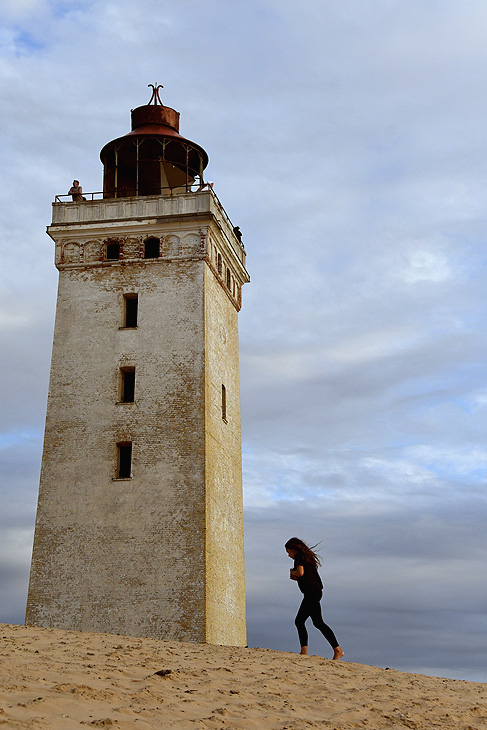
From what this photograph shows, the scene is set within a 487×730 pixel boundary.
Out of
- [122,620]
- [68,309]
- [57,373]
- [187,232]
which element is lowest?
[122,620]

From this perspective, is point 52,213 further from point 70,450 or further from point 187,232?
point 70,450

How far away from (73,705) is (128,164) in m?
26.6

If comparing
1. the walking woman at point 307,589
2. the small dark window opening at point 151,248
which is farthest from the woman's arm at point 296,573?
the small dark window opening at point 151,248

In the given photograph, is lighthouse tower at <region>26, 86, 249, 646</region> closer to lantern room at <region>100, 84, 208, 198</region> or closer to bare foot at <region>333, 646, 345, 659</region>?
lantern room at <region>100, 84, 208, 198</region>

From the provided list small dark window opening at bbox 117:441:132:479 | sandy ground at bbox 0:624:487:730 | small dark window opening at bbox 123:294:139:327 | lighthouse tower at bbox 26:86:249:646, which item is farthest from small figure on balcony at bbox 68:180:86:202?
sandy ground at bbox 0:624:487:730

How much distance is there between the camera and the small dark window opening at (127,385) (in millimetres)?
28467

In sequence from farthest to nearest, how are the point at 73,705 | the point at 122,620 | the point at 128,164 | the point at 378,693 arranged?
the point at 128,164
the point at 122,620
the point at 378,693
the point at 73,705

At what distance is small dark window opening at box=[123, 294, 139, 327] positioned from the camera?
29562 millimetres

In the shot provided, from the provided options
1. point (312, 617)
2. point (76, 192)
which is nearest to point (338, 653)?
point (312, 617)

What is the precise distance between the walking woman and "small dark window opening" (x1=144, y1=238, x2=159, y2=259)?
55.2 ft

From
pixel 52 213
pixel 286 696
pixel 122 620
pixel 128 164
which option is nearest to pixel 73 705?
pixel 286 696

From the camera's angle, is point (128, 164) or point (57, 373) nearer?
Result: point (57, 373)

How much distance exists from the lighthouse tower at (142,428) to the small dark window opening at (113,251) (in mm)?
39

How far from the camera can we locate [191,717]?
10.2 meters
